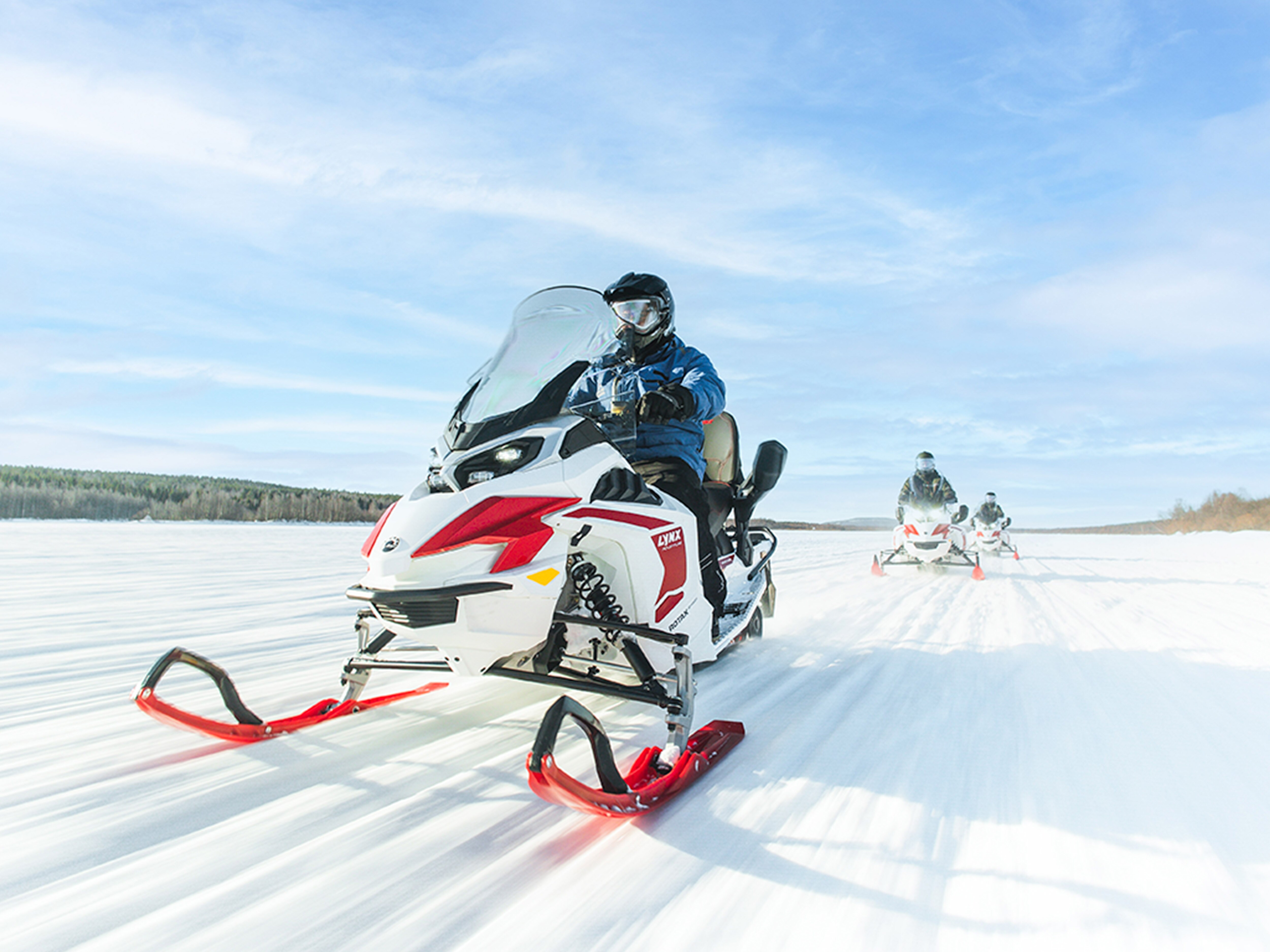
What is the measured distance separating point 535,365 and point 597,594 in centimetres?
88

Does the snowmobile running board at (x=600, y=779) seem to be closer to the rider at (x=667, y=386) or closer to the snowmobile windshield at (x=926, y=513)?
the rider at (x=667, y=386)

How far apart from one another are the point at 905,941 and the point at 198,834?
168cm

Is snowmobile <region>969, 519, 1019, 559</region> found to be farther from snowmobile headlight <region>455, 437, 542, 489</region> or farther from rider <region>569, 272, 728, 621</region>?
snowmobile headlight <region>455, 437, 542, 489</region>

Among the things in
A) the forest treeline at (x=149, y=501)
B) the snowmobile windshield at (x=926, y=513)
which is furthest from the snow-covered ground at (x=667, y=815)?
the forest treeline at (x=149, y=501)

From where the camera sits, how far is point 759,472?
164 inches

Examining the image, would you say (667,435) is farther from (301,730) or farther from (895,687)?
(301,730)

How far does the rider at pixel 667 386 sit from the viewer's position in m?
3.30

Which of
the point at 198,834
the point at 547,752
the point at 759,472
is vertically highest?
the point at 759,472

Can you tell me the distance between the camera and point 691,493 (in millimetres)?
3311

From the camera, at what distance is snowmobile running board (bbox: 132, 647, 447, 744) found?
242 cm

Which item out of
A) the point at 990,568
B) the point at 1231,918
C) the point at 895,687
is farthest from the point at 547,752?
the point at 990,568

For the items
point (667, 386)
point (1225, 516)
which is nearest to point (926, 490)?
point (667, 386)

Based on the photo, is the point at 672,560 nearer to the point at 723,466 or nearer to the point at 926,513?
the point at 723,466

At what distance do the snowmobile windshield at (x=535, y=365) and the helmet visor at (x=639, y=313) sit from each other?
393 mm
